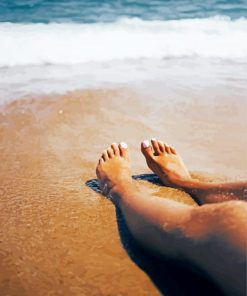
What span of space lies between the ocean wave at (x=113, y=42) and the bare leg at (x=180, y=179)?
Answer: 3.01 m

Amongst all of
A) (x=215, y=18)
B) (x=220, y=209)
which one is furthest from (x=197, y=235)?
(x=215, y=18)

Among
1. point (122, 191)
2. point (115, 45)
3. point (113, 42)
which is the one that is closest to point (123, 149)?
point (122, 191)

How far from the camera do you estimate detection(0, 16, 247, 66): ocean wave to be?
536 centimetres

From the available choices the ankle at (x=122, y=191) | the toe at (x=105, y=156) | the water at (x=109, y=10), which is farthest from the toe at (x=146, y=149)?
the water at (x=109, y=10)

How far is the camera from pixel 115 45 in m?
6.05

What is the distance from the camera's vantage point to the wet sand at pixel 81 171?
142 cm

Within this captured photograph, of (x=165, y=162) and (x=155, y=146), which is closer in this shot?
(x=165, y=162)

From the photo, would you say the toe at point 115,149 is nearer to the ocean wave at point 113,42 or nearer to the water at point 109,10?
the ocean wave at point 113,42

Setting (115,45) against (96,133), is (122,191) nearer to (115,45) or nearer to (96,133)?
(96,133)

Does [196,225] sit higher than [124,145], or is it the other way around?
[196,225]

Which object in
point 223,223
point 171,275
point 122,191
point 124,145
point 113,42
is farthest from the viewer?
point 113,42

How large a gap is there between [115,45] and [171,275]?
16.7 ft

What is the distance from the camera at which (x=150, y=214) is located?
1.55 metres

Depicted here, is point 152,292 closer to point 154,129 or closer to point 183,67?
point 154,129
